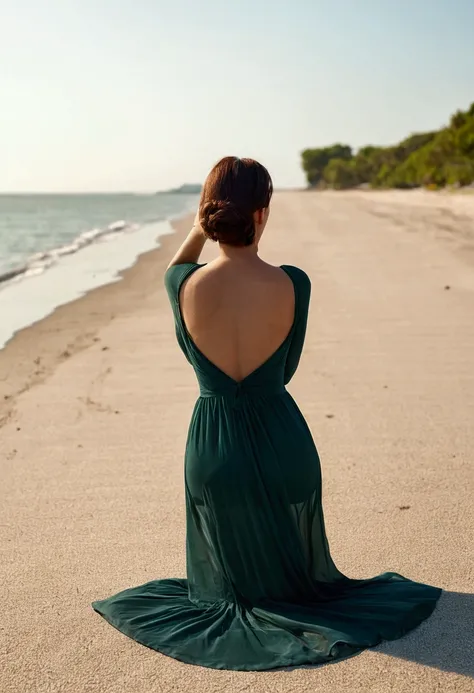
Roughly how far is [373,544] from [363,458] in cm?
120

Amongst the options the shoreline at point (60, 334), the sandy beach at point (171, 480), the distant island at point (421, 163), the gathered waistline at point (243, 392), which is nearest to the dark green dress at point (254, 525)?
the gathered waistline at point (243, 392)

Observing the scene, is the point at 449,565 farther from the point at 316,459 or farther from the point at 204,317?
the point at 204,317

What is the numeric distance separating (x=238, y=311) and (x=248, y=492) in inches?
26.9

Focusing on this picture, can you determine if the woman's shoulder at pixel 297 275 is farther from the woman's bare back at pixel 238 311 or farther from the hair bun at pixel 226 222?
the hair bun at pixel 226 222

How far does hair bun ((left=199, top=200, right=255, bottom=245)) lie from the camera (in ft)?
9.45

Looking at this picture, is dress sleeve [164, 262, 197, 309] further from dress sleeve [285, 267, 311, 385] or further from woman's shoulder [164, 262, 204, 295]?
dress sleeve [285, 267, 311, 385]

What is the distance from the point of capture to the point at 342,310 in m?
10.1

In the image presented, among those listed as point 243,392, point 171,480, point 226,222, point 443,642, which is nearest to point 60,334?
point 171,480

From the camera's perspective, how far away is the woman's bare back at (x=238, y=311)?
3.06 metres

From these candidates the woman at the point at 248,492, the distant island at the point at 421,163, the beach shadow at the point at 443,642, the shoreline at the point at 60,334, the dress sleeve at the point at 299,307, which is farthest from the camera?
the distant island at the point at 421,163

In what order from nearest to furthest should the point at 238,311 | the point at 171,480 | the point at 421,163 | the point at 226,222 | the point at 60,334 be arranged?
the point at 226,222 → the point at 238,311 → the point at 171,480 → the point at 60,334 → the point at 421,163

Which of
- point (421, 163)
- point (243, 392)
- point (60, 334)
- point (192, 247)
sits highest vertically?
point (421, 163)

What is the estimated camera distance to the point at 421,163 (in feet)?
232

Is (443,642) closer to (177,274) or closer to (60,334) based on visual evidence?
(177,274)
